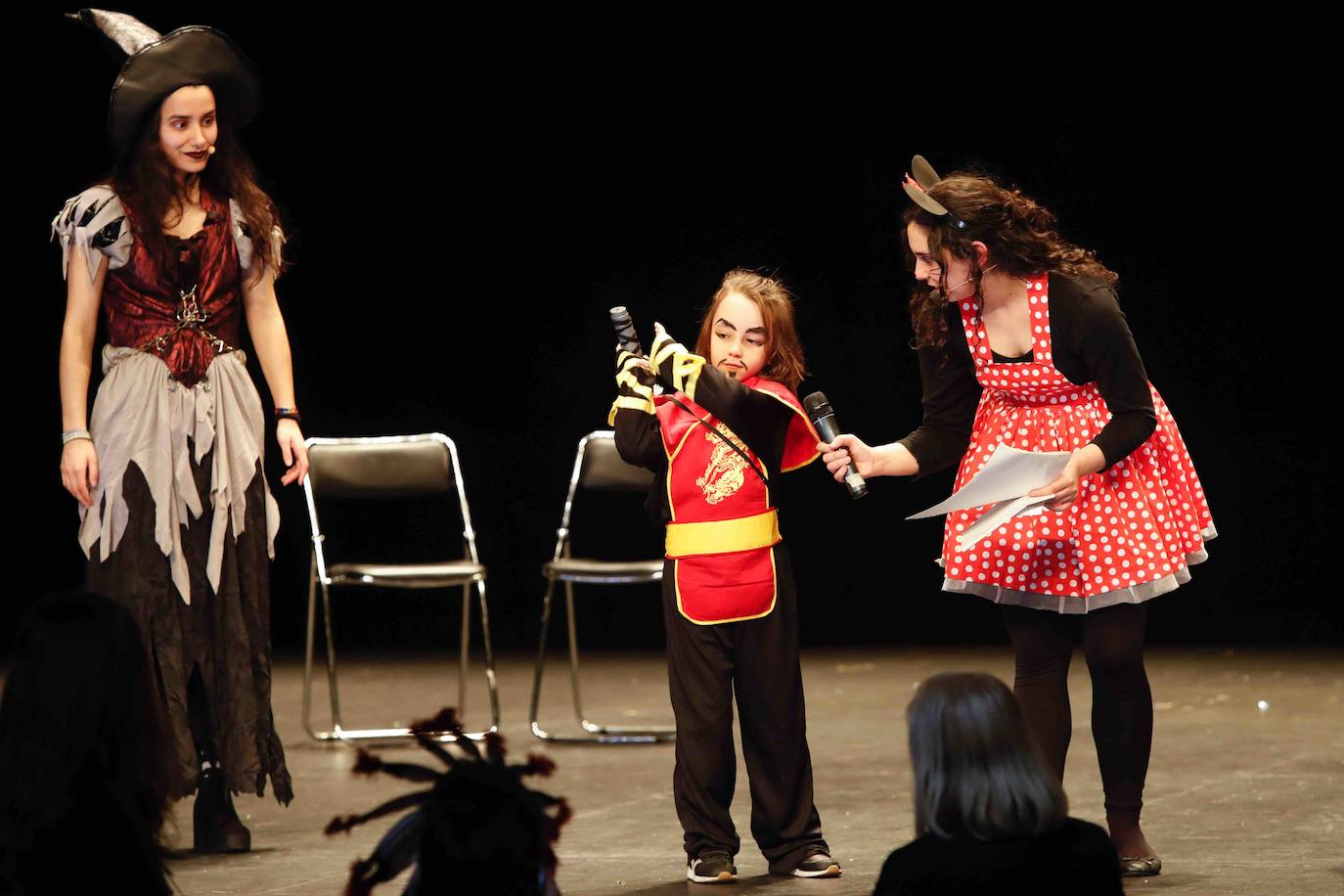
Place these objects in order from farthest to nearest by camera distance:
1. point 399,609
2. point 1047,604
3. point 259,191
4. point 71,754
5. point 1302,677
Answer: point 399,609
point 1302,677
point 259,191
point 1047,604
point 71,754

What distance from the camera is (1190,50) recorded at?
638cm

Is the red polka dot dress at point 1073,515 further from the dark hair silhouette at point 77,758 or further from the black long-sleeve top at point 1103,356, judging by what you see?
the dark hair silhouette at point 77,758

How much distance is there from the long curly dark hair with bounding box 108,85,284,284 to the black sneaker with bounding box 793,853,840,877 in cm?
155

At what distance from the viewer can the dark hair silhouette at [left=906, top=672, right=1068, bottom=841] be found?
70.6 inches

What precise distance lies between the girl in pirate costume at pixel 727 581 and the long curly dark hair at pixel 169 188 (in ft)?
2.77

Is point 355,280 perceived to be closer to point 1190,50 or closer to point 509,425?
point 509,425

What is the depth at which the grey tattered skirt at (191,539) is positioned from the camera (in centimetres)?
358

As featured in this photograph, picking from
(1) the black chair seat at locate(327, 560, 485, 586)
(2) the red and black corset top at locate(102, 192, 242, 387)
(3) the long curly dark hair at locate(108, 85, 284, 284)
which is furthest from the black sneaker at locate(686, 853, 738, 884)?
(1) the black chair seat at locate(327, 560, 485, 586)

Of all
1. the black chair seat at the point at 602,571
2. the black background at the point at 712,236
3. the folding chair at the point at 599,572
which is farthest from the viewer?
the black background at the point at 712,236

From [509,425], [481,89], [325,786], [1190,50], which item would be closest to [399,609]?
[509,425]

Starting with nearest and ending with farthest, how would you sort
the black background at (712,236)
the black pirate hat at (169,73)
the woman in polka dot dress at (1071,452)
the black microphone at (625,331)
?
1. the woman in polka dot dress at (1071,452)
2. the black microphone at (625,331)
3. the black pirate hat at (169,73)
4. the black background at (712,236)

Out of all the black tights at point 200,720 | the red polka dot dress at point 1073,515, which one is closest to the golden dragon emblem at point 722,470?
the red polka dot dress at point 1073,515

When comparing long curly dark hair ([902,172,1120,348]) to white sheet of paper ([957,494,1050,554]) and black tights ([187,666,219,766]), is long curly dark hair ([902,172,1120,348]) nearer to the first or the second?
white sheet of paper ([957,494,1050,554])

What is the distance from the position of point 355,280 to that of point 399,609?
137cm
